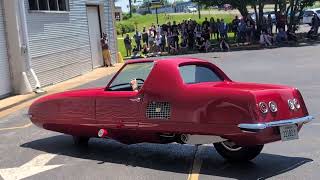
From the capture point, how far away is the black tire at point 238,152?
7.59 m

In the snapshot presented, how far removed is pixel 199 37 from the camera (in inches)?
1347

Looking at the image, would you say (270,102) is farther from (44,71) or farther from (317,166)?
(44,71)

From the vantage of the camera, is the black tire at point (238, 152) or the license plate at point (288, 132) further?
the black tire at point (238, 152)

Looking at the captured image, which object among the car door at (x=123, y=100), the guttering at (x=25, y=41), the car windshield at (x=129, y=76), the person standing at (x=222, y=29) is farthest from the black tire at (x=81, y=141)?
the person standing at (x=222, y=29)

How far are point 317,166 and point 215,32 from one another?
3124cm

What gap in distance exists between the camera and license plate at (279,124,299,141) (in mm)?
7102

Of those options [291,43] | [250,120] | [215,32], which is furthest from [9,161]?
[215,32]

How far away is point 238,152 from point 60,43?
16275 mm

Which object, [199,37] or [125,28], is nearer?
[199,37]

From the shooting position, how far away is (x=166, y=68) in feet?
25.9

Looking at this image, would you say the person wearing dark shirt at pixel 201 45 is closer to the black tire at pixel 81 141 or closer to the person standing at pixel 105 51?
the person standing at pixel 105 51

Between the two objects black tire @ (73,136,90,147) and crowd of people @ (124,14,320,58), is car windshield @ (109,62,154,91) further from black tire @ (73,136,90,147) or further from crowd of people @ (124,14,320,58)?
crowd of people @ (124,14,320,58)

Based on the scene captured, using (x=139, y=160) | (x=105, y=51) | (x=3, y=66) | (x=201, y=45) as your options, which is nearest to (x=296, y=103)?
(x=139, y=160)

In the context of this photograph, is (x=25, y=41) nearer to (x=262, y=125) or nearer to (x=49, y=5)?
(x=49, y=5)
